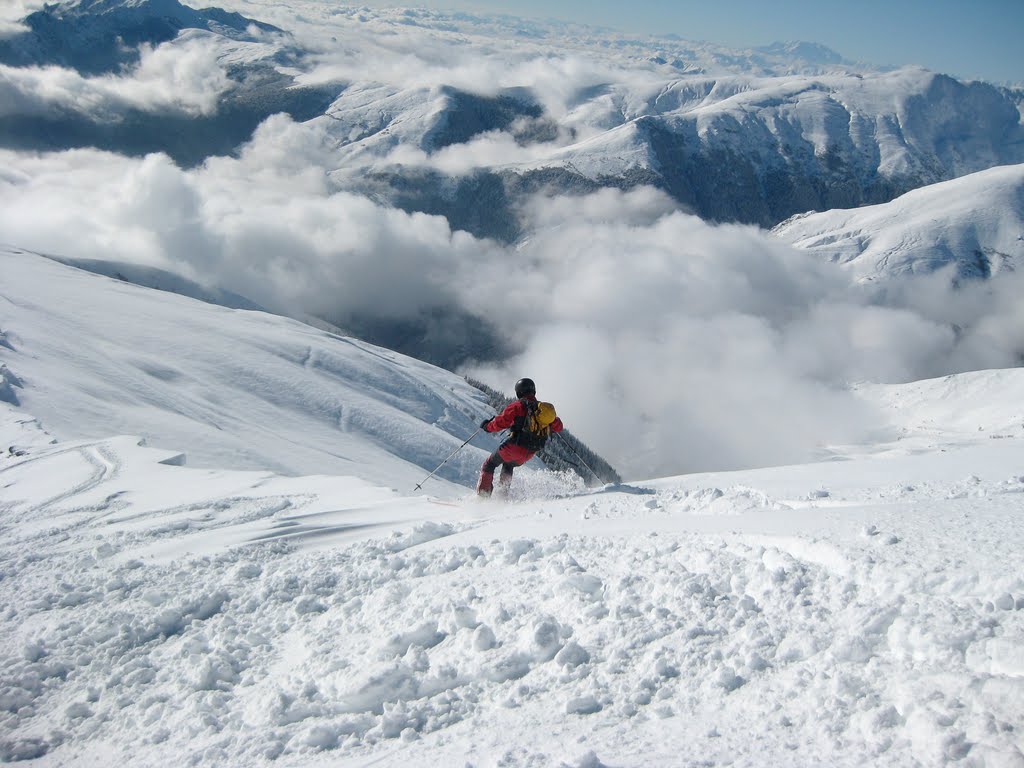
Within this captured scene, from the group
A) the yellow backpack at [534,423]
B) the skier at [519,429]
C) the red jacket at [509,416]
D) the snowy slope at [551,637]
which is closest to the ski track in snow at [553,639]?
the snowy slope at [551,637]

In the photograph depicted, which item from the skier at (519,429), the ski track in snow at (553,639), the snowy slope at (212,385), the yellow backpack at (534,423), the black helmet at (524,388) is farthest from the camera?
the snowy slope at (212,385)

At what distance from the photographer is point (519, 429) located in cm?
1313

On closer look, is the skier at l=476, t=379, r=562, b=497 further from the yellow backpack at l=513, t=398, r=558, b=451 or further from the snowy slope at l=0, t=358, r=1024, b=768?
the snowy slope at l=0, t=358, r=1024, b=768

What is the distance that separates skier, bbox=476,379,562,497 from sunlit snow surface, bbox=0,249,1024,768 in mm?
2113

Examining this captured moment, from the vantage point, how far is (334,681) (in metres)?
5.71

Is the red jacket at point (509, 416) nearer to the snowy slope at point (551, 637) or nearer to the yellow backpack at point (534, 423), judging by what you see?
the yellow backpack at point (534, 423)

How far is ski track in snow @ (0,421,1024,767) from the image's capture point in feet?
14.5

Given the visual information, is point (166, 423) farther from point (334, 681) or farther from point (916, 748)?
point (916, 748)

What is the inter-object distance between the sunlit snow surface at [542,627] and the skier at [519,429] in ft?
6.93

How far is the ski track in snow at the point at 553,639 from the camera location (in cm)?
443

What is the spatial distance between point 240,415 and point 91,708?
26.0 metres

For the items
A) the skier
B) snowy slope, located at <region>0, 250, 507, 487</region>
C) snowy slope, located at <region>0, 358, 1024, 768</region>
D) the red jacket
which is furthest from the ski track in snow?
snowy slope, located at <region>0, 250, 507, 487</region>

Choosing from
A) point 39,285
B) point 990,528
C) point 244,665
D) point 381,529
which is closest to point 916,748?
point 990,528

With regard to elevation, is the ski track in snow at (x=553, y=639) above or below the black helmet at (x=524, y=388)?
below
